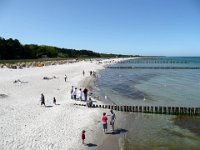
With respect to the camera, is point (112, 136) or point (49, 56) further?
Result: point (49, 56)

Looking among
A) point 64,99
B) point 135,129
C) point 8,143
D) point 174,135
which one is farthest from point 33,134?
point 64,99

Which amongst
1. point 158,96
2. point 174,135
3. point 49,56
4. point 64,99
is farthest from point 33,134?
point 49,56

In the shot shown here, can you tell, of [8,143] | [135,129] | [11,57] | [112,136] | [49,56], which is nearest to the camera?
[8,143]

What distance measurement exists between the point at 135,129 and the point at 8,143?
968cm

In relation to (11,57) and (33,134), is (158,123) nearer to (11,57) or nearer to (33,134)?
(33,134)

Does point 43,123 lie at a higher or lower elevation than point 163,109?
higher

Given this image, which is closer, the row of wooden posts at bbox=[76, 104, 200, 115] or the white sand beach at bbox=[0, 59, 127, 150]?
the white sand beach at bbox=[0, 59, 127, 150]

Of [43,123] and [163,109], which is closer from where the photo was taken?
[43,123]

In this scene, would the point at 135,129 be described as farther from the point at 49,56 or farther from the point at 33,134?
the point at 49,56

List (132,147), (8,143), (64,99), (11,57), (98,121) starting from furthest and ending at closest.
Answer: (11,57), (64,99), (98,121), (132,147), (8,143)

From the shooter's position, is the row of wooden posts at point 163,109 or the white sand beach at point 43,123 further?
the row of wooden posts at point 163,109

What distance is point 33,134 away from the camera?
60.6 feet

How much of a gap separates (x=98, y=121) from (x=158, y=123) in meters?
5.12

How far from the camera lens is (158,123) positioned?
78.6ft
